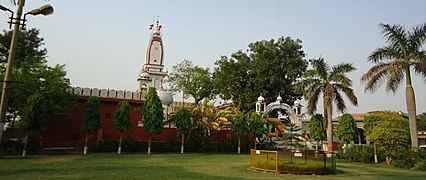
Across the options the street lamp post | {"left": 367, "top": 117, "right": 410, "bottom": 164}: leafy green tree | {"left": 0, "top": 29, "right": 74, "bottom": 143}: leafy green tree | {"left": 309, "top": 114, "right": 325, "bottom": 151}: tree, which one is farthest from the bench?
{"left": 367, "top": 117, "right": 410, "bottom": 164}: leafy green tree

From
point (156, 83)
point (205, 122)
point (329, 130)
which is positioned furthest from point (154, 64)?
point (329, 130)

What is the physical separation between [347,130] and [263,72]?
52.2 feet

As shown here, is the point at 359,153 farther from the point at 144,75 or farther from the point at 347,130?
the point at 144,75

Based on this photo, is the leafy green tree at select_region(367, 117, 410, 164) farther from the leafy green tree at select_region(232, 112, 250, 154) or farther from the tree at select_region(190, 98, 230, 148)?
the tree at select_region(190, 98, 230, 148)

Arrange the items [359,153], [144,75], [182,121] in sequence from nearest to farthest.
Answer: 1. [359,153]
2. [182,121]
3. [144,75]

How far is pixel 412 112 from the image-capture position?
67.1ft

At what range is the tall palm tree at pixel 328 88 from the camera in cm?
2517

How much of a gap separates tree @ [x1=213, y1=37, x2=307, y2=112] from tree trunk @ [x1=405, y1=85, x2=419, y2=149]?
1908 centimetres

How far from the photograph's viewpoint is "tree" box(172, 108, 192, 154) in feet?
86.7

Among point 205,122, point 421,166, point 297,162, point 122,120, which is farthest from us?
point 205,122

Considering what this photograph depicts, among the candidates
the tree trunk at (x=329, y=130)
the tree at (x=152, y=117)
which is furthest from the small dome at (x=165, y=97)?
the tree trunk at (x=329, y=130)

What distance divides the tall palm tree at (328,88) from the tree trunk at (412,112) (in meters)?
4.75

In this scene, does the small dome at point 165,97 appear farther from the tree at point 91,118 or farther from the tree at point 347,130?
the tree at point 347,130

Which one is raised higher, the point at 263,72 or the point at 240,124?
the point at 263,72
